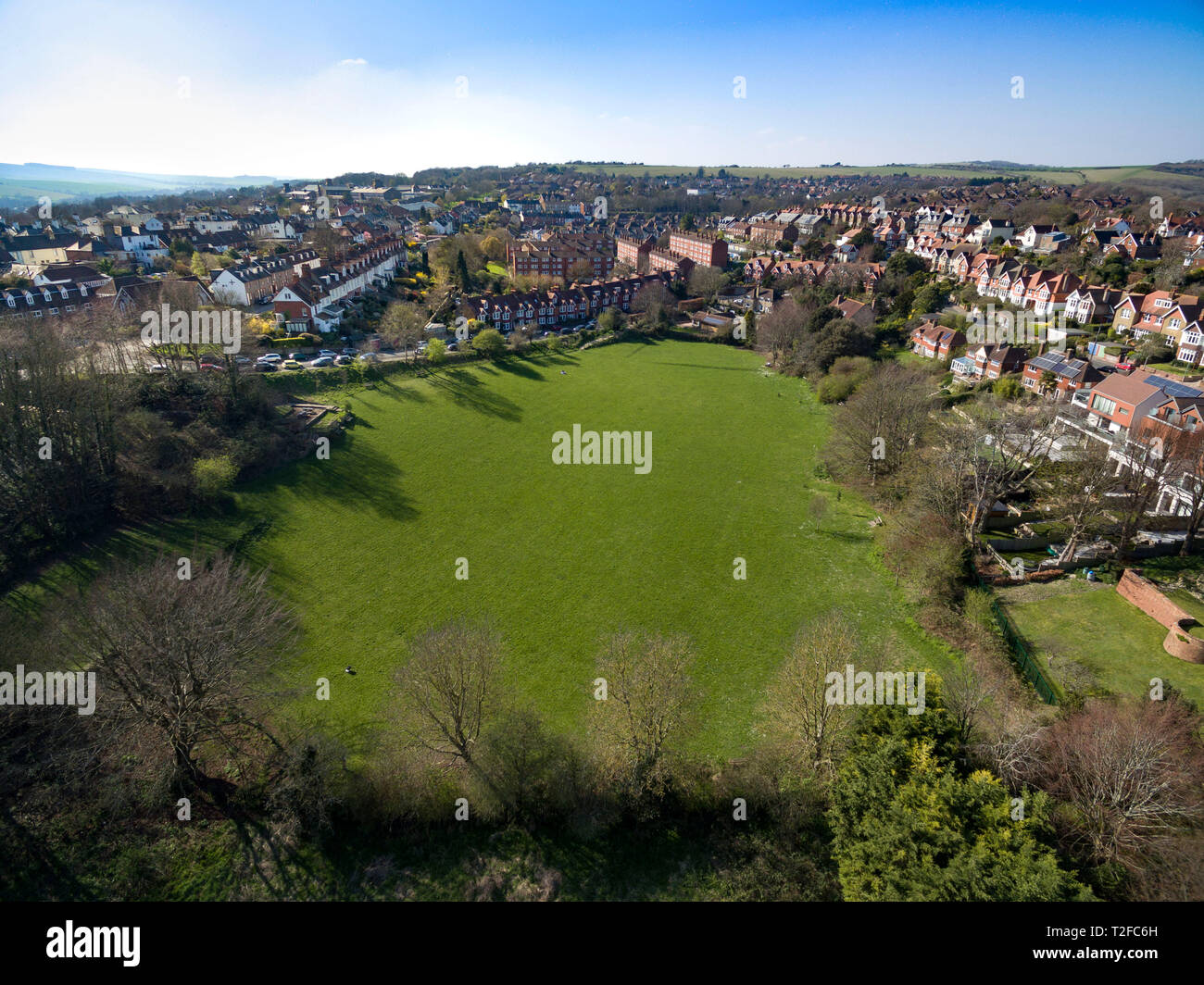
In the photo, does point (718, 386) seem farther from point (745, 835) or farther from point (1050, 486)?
point (745, 835)

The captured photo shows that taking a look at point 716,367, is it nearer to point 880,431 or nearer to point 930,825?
point 880,431

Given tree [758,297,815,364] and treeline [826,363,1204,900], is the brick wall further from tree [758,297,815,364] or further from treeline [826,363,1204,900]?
tree [758,297,815,364]

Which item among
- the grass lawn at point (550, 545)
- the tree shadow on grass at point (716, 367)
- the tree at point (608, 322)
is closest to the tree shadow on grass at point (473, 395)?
the grass lawn at point (550, 545)

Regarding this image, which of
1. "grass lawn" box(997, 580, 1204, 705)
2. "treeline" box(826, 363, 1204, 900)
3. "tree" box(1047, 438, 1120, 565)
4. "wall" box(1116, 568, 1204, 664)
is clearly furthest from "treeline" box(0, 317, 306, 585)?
"wall" box(1116, 568, 1204, 664)

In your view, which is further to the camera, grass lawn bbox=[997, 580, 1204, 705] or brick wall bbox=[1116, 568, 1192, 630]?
brick wall bbox=[1116, 568, 1192, 630]

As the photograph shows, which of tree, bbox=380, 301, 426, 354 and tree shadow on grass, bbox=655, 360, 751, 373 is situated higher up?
tree, bbox=380, 301, 426, 354

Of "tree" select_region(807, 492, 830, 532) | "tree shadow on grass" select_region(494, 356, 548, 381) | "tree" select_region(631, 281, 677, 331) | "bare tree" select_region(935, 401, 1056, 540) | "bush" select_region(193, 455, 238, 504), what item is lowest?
"tree" select_region(807, 492, 830, 532)

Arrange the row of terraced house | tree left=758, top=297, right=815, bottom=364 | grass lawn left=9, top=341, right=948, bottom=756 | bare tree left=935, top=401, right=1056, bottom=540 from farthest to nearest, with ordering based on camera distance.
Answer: the row of terraced house, tree left=758, top=297, right=815, bottom=364, bare tree left=935, top=401, right=1056, bottom=540, grass lawn left=9, top=341, right=948, bottom=756
